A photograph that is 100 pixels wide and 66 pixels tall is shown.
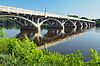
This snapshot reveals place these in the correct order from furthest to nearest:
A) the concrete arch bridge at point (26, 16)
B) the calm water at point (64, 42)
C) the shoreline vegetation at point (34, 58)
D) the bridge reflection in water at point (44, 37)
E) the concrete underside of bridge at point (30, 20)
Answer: the concrete underside of bridge at point (30, 20) → the concrete arch bridge at point (26, 16) → the bridge reflection in water at point (44, 37) → the calm water at point (64, 42) → the shoreline vegetation at point (34, 58)

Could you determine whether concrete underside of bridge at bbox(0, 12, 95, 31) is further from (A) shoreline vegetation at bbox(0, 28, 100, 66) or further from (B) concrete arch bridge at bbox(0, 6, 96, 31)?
(A) shoreline vegetation at bbox(0, 28, 100, 66)

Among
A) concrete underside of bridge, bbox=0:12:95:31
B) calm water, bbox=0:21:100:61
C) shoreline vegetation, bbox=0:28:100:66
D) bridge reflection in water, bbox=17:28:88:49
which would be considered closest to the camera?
shoreline vegetation, bbox=0:28:100:66

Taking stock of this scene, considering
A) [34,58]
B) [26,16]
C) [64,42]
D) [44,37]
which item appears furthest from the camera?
[26,16]

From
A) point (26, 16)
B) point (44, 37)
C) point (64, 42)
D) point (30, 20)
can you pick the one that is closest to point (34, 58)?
point (64, 42)

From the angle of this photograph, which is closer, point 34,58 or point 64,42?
point 34,58

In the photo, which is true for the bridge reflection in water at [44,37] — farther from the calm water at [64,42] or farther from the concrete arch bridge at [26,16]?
Answer: the concrete arch bridge at [26,16]

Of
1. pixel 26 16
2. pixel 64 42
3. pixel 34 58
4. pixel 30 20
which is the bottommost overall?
pixel 64 42

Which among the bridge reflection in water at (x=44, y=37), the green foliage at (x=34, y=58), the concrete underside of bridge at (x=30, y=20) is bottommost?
the bridge reflection in water at (x=44, y=37)

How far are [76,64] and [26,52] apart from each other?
3331 millimetres

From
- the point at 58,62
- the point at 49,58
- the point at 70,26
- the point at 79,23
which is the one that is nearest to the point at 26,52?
the point at 49,58

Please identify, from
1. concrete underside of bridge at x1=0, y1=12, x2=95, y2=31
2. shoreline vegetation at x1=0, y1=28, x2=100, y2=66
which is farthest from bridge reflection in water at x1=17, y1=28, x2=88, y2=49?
shoreline vegetation at x1=0, y1=28, x2=100, y2=66

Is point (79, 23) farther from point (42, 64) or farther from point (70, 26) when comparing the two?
point (42, 64)

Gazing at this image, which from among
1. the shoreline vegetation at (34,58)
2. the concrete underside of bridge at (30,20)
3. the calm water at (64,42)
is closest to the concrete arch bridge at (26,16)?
the concrete underside of bridge at (30,20)

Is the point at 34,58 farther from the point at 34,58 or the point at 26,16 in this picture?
the point at 26,16
